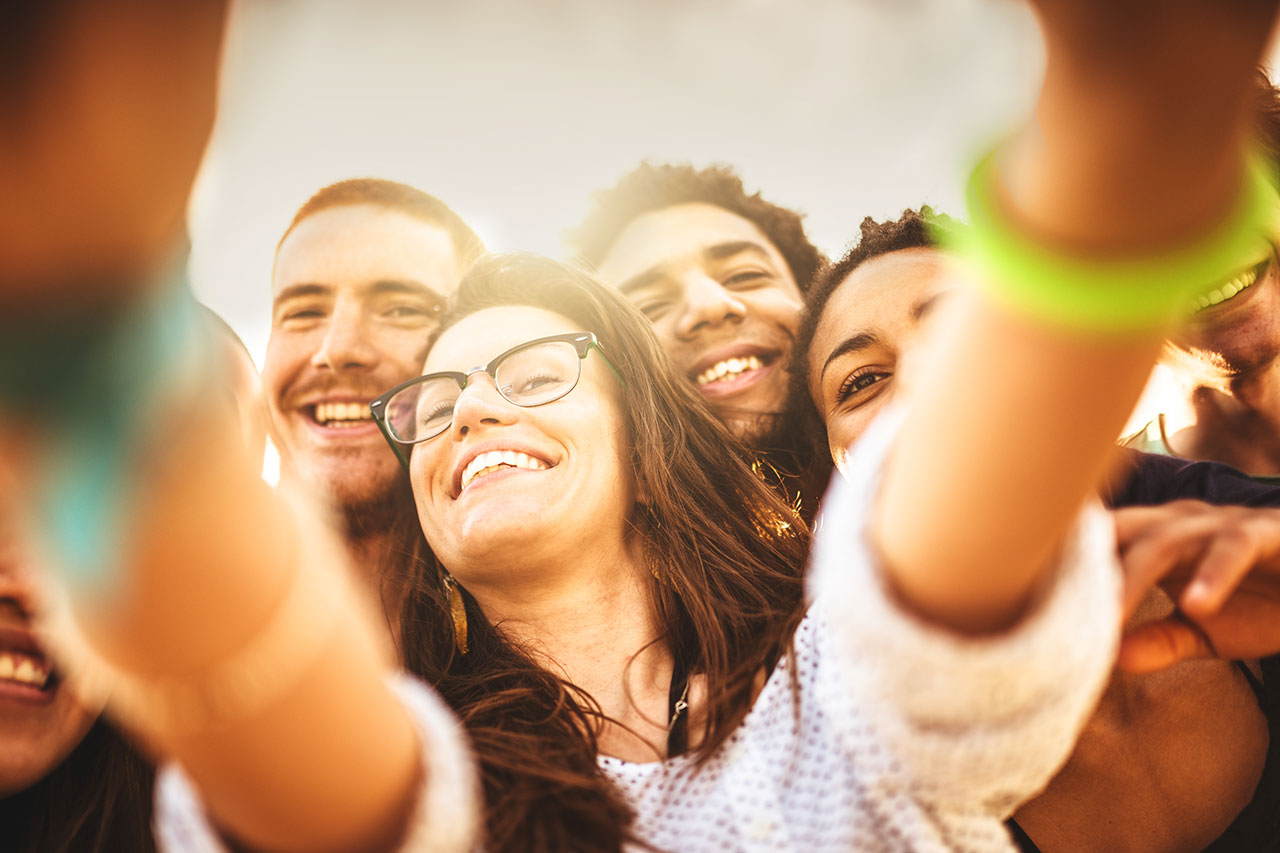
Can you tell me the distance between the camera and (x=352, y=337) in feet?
12.3

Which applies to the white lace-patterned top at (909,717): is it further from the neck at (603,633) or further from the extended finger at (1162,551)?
the neck at (603,633)

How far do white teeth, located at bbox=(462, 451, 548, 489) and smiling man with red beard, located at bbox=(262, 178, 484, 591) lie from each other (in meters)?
0.99

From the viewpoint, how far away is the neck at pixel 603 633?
2.13 m

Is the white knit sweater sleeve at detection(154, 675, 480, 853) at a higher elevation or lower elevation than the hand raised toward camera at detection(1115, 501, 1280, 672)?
lower

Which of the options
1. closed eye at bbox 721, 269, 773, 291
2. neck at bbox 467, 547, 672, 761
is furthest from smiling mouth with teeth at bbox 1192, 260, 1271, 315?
neck at bbox 467, 547, 672, 761

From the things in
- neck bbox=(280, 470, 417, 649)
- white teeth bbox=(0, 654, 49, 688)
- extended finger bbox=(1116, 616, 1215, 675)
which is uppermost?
extended finger bbox=(1116, 616, 1215, 675)

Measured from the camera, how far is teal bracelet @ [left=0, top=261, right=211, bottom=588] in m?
0.82

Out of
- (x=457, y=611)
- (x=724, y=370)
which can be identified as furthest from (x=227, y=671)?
(x=724, y=370)

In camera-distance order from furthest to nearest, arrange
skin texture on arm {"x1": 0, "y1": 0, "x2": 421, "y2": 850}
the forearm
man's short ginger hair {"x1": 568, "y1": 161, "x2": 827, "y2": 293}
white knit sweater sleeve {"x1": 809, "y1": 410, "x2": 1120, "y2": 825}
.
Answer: man's short ginger hair {"x1": 568, "y1": 161, "x2": 827, "y2": 293} < white knit sweater sleeve {"x1": 809, "y1": 410, "x2": 1120, "y2": 825} < the forearm < skin texture on arm {"x1": 0, "y1": 0, "x2": 421, "y2": 850}

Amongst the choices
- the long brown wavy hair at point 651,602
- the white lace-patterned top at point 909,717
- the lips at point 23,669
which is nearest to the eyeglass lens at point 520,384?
the long brown wavy hair at point 651,602

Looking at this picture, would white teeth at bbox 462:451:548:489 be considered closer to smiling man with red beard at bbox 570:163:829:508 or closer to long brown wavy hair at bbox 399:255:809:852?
long brown wavy hair at bbox 399:255:809:852

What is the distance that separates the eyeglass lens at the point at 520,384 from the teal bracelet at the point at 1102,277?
1.93 m

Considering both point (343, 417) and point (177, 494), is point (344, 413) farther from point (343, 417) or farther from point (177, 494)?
point (177, 494)

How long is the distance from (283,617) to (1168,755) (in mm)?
2478
